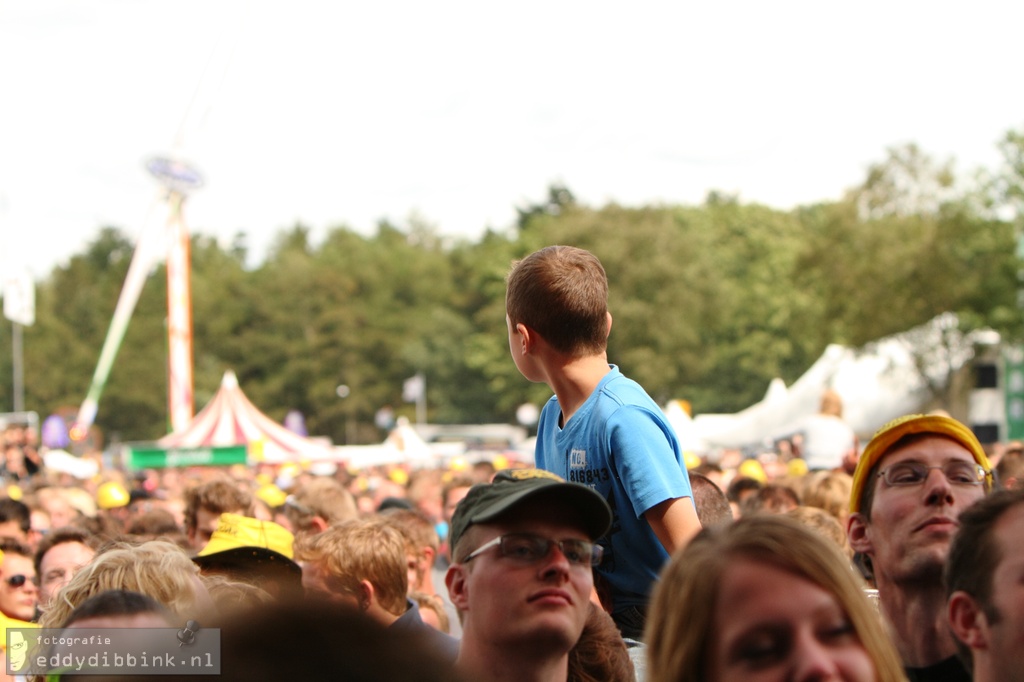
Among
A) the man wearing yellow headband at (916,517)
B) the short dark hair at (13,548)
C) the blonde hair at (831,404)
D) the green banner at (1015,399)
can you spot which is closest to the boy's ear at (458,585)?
the man wearing yellow headband at (916,517)

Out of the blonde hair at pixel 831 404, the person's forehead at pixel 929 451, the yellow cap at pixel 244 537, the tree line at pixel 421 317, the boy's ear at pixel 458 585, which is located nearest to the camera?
the boy's ear at pixel 458 585

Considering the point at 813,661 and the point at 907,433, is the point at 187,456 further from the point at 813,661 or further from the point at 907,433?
the point at 813,661

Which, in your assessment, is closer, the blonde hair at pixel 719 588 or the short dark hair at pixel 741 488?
the blonde hair at pixel 719 588

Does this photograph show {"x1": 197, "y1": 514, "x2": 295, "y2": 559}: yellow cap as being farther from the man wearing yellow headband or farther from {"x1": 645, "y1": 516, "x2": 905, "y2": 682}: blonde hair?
{"x1": 645, "y1": 516, "x2": 905, "y2": 682}: blonde hair

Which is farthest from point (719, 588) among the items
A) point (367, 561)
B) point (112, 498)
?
point (112, 498)

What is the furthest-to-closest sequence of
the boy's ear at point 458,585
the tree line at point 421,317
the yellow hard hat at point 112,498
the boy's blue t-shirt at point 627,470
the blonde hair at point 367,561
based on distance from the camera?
1. the tree line at point 421,317
2. the yellow hard hat at point 112,498
3. the blonde hair at point 367,561
4. the boy's blue t-shirt at point 627,470
5. the boy's ear at point 458,585

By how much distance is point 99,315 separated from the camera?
94.5 meters

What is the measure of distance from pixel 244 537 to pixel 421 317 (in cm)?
9031

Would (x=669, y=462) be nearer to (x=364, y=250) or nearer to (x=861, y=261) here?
(x=861, y=261)

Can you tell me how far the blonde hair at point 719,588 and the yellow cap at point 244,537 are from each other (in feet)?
10.1

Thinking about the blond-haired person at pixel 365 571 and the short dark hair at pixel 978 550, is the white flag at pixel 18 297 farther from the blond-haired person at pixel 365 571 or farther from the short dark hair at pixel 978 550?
the short dark hair at pixel 978 550

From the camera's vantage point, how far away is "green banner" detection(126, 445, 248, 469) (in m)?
24.9

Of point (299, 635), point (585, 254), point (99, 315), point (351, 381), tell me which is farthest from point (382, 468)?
point (99, 315)

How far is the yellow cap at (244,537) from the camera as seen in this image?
200 inches
